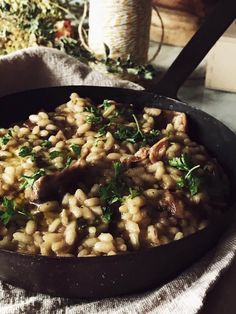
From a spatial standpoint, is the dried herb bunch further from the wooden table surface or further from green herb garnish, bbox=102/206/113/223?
the wooden table surface

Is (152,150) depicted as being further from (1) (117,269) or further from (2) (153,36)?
(2) (153,36)

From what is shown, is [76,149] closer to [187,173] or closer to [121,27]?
[187,173]

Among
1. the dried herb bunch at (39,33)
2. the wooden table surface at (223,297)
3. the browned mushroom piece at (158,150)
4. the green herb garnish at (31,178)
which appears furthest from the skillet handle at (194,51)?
the wooden table surface at (223,297)

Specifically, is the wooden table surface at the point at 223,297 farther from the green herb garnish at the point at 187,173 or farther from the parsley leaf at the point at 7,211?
the parsley leaf at the point at 7,211

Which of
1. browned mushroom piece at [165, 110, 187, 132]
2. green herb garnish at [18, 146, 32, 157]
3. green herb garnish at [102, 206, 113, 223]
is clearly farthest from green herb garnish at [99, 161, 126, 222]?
browned mushroom piece at [165, 110, 187, 132]

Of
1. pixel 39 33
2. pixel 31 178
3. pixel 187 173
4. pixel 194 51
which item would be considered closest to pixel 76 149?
pixel 31 178

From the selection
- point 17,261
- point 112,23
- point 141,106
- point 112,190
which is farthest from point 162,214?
point 112,23
